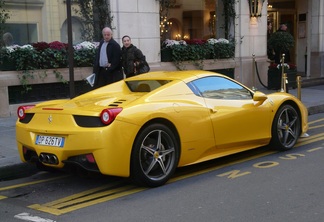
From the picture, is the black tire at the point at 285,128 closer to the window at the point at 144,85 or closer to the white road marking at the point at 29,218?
the window at the point at 144,85

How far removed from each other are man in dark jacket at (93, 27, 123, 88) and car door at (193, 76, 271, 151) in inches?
124

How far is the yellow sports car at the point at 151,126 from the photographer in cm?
514

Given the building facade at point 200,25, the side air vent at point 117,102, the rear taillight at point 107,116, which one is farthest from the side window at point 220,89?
the building facade at point 200,25

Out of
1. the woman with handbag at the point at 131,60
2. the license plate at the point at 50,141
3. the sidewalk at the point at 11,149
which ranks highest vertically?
the woman with handbag at the point at 131,60

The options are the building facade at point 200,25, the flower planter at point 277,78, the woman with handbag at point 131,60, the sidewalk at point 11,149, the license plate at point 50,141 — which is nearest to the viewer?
the license plate at point 50,141

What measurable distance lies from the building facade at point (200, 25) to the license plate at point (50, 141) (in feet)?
19.8

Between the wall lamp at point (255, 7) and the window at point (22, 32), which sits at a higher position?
the wall lamp at point (255, 7)

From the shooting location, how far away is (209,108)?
20.1ft

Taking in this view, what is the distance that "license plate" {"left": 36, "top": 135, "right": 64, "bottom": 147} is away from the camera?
17.2ft

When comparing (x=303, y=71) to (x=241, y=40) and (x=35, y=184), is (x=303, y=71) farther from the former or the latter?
(x=35, y=184)

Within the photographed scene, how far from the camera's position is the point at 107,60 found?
9.24 m

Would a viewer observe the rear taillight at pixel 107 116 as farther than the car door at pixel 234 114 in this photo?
No

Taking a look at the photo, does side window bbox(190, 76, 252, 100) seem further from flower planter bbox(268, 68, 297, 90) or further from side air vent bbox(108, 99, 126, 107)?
flower planter bbox(268, 68, 297, 90)

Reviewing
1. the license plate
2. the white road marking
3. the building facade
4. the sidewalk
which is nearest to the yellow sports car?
the license plate
